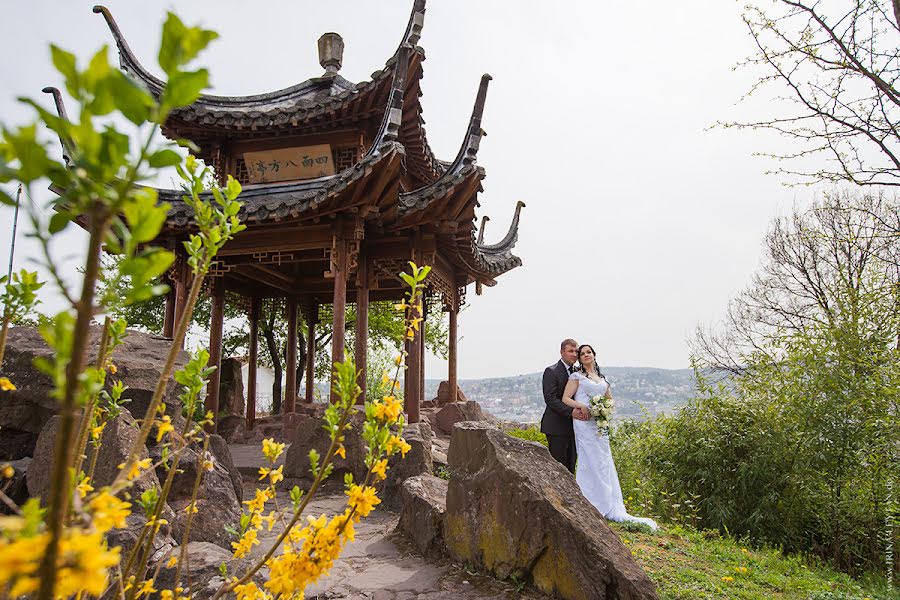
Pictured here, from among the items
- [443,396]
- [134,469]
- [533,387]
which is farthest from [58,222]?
[533,387]

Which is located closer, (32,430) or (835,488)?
(32,430)

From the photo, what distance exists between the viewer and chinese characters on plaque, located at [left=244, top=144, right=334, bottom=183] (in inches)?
356

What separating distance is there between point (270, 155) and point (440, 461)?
18.6 ft

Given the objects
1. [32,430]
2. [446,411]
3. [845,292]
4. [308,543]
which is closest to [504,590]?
[308,543]

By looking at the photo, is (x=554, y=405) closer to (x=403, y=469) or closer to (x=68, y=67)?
(x=403, y=469)

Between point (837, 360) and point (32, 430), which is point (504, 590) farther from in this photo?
point (837, 360)

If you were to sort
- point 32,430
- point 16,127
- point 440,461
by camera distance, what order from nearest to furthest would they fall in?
Result: 1. point 16,127
2. point 32,430
3. point 440,461

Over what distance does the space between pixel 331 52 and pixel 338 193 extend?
4.92 m

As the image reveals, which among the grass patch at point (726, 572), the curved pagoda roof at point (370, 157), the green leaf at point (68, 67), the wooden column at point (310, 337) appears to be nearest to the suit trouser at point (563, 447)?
the grass patch at point (726, 572)

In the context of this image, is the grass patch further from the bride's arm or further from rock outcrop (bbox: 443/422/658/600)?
the bride's arm

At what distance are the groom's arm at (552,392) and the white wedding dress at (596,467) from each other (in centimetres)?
18

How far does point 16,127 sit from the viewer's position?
0.56 meters

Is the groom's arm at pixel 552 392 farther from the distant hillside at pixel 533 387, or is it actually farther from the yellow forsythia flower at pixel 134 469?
the distant hillside at pixel 533 387

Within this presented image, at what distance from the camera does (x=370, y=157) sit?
6.71 meters
